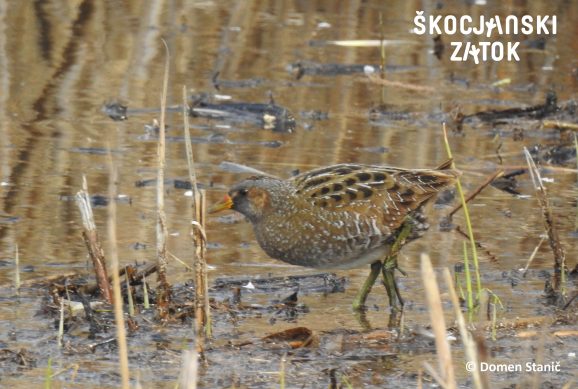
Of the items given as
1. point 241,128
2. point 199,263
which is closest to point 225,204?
point 199,263

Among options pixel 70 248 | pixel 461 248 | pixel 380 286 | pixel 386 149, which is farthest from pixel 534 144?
pixel 70 248

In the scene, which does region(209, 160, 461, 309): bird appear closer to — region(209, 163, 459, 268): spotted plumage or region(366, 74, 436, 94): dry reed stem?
region(209, 163, 459, 268): spotted plumage

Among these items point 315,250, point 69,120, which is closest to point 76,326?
point 315,250

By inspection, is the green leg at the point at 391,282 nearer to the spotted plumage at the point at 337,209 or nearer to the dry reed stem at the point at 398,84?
the spotted plumage at the point at 337,209

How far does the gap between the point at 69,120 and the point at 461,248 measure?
414 cm

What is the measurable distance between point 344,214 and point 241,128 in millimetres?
4136

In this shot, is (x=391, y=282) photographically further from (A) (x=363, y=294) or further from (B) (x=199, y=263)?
(B) (x=199, y=263)

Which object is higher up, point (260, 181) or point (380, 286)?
point (260, 181)

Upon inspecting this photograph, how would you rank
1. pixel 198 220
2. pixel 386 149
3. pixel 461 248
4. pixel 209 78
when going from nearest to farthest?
1. pixel 198 220
2. pixel 461 248
3. pixel 386 149
4. pixel 209 78

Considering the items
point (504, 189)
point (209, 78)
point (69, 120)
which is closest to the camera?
point (504, 189)

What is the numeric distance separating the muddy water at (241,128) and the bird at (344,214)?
28 centimetres

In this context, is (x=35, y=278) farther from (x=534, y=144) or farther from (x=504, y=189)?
(x=534, y=144)

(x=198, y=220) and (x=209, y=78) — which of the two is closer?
(x=198, y=220)

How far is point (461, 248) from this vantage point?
7.98 meters
